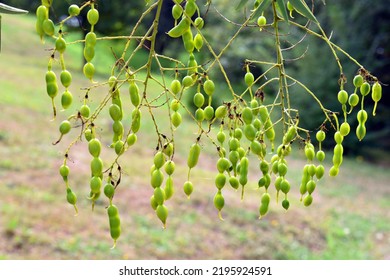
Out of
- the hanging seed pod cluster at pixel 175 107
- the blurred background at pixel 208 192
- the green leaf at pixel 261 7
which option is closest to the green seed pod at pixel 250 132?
the hanging seed pod cluster at pixel 175 107

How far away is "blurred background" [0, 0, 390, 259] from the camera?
3.46 m

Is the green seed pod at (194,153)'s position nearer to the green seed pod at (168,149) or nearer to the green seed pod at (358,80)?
the green seed pod at (168,149)

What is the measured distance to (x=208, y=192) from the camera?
15.1 feet

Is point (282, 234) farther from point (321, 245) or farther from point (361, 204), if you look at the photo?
point (361, 204)

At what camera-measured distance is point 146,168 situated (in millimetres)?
5020

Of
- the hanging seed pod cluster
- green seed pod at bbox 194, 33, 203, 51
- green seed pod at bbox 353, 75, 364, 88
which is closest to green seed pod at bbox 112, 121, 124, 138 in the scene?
the hanging seed pod cluster

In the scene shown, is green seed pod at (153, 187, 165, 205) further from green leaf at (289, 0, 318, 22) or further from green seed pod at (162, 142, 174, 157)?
green leaf at (289, 0, 318, 22)

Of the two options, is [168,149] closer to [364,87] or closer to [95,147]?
[95,147]

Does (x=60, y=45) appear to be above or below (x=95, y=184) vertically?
above

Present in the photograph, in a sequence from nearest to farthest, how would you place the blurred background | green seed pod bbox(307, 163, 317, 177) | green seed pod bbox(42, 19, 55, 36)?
green seed pod bbox(42, 19, 55, 36) < green seed pod bbox(307, 163, 317, 177) < the blurred background

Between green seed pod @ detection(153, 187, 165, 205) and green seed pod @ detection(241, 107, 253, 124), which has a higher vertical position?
green seed pod @ detection(241, 107, 253, 124)

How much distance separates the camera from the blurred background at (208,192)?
346 cm

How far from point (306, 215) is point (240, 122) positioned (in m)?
3.96

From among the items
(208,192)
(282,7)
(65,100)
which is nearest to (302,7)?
(282,7)
